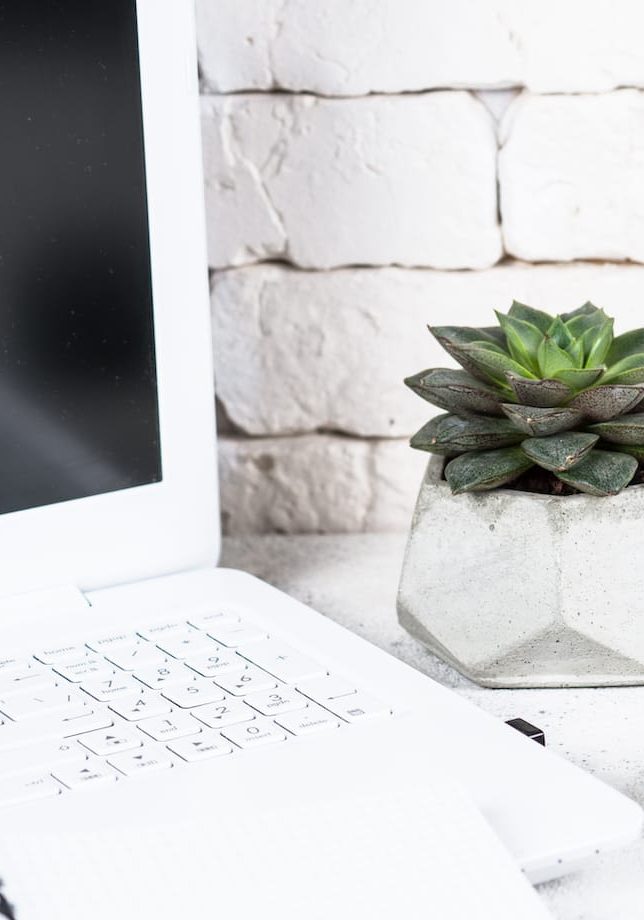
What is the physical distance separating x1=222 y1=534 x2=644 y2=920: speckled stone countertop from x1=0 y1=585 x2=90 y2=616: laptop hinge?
0.15 m

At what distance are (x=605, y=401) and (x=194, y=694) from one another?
0.22 meters

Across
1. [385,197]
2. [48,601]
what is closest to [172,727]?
[48,601]

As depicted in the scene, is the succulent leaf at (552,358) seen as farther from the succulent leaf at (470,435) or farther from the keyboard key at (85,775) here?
the keyboard key at (85,775)

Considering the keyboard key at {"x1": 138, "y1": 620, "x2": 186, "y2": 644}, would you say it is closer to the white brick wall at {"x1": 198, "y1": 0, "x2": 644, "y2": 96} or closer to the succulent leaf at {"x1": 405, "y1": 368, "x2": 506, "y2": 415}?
the succulent leaf at {"x1": 405, "y1": 368, "x2": 506, "y2": 415}

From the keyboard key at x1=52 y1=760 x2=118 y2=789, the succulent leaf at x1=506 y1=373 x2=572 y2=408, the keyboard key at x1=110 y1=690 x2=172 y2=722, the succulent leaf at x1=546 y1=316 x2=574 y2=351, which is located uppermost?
the succulent leaf at x1=546 y1=316 x2=574 y2=351

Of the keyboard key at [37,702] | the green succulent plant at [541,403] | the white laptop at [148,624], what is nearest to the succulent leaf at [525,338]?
the green succulent plant at [541,403]

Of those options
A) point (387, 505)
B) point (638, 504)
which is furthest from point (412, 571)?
point (387, 505)

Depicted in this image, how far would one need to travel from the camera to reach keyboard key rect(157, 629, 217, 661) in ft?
1.75

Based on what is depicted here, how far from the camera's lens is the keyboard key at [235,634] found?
54cm

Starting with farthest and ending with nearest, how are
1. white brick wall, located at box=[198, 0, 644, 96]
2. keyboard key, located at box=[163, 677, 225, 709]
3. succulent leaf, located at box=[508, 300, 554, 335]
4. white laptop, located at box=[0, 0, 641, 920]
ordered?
white brick wall, located at box=[198, 0, 644, 96]
succulent leaf, located at box=[508, 300, 554, 335]
keyboard key, located at box=[163, 677, 225, 709]
white laptop, located at box=[0, 0, 641, 920]

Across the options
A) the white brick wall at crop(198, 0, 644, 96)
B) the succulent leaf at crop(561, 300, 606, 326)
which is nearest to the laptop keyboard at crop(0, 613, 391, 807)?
the succulent leaf at crop(561, 300, 606, 326)

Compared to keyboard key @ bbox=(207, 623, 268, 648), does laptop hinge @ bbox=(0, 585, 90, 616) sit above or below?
above

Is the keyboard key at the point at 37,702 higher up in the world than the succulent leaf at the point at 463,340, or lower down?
lower down

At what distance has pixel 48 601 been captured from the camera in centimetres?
59
